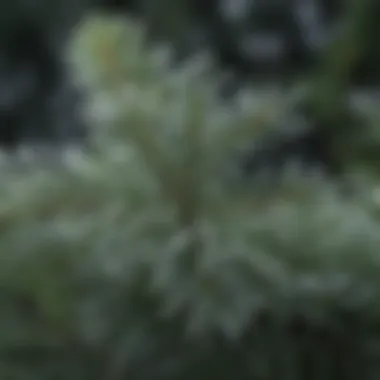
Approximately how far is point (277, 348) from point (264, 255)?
0.32 feet

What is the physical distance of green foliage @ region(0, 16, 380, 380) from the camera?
62 centimetres

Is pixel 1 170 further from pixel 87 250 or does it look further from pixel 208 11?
pixel 208 11

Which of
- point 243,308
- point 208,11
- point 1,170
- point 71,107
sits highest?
point 208,11

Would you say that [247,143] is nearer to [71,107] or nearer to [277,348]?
[277,348]

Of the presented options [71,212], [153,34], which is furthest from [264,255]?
[153,34]

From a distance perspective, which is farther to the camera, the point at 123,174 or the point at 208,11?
the point at 208,11

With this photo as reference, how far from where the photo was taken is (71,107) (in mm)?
1351

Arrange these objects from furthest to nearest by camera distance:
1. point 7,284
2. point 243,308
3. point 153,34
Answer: point 153,34 → point 7,284 → point 243,308

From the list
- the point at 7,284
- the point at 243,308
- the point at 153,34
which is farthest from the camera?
the point at 153,34

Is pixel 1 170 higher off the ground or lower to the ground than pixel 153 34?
lower

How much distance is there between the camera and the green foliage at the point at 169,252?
0.62m

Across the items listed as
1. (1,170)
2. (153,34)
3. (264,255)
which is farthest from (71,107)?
(264,255)

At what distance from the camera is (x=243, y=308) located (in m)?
0.61

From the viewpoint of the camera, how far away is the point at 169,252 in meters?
0.62
